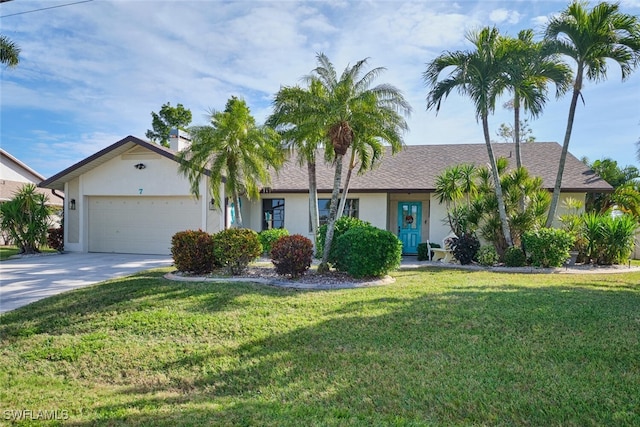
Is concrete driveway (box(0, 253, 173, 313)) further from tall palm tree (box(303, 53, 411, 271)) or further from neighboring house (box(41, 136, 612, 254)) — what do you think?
tall palm tree (box(303, 53, 411, 271))

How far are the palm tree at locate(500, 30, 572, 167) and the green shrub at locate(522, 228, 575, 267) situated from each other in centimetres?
383

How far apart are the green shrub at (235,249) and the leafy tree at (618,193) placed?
50.5ft

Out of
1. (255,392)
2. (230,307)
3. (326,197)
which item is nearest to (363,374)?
(255,392)

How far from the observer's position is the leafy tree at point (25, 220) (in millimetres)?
15961

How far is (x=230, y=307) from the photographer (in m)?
7.02

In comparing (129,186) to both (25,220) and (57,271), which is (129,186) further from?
(57,271)

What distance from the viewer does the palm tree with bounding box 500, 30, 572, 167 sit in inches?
460

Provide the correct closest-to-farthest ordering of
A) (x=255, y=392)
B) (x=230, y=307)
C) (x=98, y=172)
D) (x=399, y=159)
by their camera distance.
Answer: (x=255, y=392), (x=230, y=307), (x=98, y=172), (x=399, y=159)

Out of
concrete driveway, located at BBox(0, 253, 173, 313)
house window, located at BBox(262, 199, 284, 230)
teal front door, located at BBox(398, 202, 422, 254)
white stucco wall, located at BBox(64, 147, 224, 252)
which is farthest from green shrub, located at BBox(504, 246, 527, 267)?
concrete driveway, located at BBox(0, 253, 173, 313)

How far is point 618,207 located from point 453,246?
9.48 metres

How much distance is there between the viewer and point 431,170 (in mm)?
17609

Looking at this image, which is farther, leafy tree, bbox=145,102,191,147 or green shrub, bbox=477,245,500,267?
leafy tree, bbox=145,102,191,147

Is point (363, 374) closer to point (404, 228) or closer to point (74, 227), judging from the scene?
point (404, 228)

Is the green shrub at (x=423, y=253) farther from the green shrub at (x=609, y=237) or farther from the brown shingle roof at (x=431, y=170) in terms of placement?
the green shrub at (x=609, y=237)
